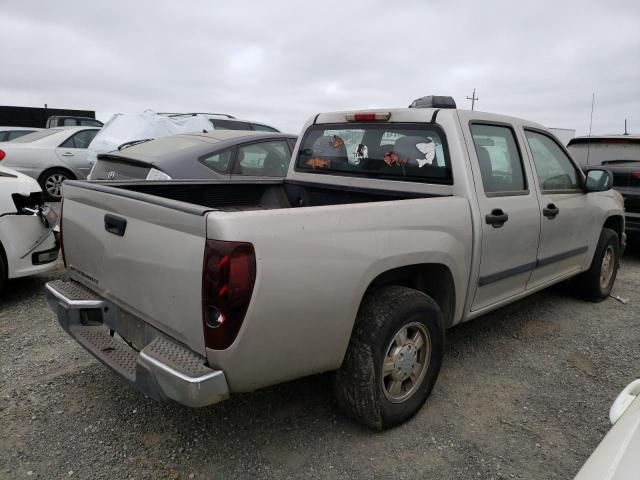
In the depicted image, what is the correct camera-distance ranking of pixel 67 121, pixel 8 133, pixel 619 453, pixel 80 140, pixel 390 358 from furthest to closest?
1. pixel 67 121
2. pixel 8 133
3. pixel 80 140
4. pixel 390 358
5. pixel 619 453

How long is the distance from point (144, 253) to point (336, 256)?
2.89 feet

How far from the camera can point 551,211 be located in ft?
12.0

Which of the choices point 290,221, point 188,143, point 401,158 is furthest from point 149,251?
point 188,143

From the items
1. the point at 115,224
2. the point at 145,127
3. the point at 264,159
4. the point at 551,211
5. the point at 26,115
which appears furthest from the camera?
the point at 26,115

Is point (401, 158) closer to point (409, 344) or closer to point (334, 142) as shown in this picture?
point (334, 142)

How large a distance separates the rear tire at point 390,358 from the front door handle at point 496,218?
0.73 metres

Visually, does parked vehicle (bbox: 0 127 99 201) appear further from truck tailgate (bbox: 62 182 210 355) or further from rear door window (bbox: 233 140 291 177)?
truck tailgate (bbox: 62 182 210 355)

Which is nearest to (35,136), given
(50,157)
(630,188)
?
(50,157)

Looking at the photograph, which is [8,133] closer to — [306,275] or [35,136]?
[35,136]

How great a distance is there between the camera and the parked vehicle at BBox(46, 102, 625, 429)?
202 centimetres

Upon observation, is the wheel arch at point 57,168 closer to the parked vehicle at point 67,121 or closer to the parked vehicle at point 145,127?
the parked vehicle at point 145,127

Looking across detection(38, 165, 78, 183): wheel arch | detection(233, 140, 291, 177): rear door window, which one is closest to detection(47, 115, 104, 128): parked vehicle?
detection(38, 165, 78, 183): wheel arch

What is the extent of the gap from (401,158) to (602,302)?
302 cm

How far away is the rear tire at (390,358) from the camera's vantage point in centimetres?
248
